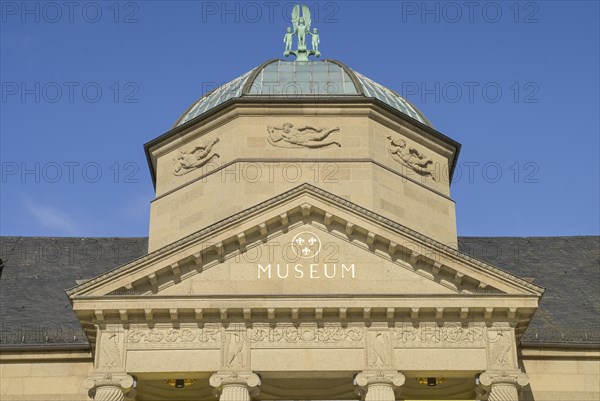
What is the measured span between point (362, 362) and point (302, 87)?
14026 mm

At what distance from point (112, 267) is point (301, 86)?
9729mm

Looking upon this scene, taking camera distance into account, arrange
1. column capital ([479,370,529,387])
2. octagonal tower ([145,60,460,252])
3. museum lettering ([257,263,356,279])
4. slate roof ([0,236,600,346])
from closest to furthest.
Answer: column capital ([479,370,529,387]), museum lettering ([257,263,356,279]), slate roof ([0,236,600,346]), octagonal tower ([145,60,460,252])

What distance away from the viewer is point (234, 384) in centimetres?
3731

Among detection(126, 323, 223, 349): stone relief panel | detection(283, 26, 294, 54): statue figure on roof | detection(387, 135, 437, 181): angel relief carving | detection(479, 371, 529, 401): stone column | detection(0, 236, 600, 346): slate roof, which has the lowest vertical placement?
detection(479, 371, 529, 401): stone column

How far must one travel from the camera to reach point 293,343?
3788cm

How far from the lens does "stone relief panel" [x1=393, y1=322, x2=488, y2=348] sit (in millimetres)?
38000

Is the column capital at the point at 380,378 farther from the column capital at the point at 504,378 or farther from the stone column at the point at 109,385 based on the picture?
the stone column at the point at 109,385

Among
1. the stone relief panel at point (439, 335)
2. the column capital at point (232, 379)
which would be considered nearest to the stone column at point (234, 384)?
the column capital at point (232, 379)

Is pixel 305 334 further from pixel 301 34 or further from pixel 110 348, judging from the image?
pixel 301 34

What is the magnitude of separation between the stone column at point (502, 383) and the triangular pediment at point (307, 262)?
92.9 inches

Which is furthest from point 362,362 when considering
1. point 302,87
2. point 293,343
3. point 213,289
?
point 302,87

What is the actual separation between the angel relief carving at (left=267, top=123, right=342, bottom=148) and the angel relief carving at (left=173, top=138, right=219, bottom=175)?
2.10m

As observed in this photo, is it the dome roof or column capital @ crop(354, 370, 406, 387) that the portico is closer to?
column capital @ crop(354, 370, 406, 387)

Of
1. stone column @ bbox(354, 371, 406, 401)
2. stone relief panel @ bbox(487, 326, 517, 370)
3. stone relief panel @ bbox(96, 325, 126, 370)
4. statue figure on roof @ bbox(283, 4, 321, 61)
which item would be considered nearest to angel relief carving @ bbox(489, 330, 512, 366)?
stone relief panel @ bbox(487, 326, 517, 370)
